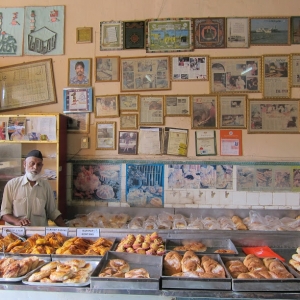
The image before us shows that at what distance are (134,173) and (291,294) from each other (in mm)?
2907

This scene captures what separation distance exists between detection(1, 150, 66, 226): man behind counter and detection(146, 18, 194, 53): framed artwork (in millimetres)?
2284

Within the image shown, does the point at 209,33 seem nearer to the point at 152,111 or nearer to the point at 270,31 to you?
the point at 270,31

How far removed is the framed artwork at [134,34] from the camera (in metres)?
4.40

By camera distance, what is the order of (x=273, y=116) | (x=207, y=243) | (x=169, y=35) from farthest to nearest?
(x=169, y=35) → (x=273, y=116) → (x=207, y=243)

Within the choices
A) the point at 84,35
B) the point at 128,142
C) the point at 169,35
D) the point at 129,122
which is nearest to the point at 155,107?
the point at 129,122

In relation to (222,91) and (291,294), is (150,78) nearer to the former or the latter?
(222,91)

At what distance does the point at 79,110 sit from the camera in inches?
175

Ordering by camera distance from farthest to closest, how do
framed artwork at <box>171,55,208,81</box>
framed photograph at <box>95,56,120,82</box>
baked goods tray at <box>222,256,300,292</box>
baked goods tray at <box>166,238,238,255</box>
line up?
framed photograph at <box>95,56,120,82</box>, framed artwork at <box>171,55,208,81</box>, baked goods tray at <box>166,238,238,255</box>, baked goods tray at <box>222,256,300,292</box>

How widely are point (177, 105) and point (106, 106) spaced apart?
1.03 m

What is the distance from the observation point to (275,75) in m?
4.26

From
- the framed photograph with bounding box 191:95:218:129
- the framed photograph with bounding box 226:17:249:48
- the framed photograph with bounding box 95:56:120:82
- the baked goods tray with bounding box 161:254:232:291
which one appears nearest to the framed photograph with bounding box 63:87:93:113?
the framed photograph with bounding box 95:56:120:82

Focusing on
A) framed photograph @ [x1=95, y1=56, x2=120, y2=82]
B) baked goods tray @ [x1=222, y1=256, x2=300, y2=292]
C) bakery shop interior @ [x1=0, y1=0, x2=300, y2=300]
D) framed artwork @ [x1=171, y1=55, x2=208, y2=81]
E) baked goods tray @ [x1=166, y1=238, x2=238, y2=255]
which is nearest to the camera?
baked goods tray @ [x1=222, y1=256, x2=300, y2=292]

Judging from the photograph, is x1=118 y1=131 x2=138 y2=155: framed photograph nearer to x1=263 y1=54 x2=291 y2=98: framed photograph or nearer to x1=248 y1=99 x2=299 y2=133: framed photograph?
x1=248 y1=99 x2=299 y2=133: framed photograph

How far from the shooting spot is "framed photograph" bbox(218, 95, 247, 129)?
4281 millimetres
